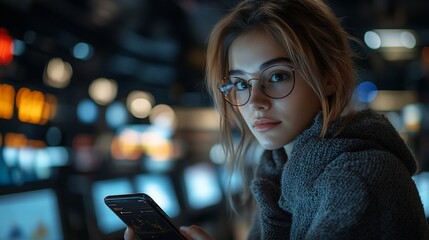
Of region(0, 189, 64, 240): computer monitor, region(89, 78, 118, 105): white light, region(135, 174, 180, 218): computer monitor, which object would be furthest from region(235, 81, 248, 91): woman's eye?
region(89, 78, 118, 105): white light

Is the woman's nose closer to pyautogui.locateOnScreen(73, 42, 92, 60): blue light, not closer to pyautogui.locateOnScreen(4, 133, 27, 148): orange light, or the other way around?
pyautogui.locateOnScreen(4, 133, 27, 148): orange light

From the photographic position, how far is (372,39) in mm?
8484

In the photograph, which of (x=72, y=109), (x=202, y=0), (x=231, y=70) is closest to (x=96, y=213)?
(x=231, y=70)

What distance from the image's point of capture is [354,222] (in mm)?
1100

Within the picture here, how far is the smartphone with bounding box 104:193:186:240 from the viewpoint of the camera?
128cm

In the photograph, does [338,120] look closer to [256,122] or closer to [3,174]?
[256,122]

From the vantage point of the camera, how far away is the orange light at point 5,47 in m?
4.34

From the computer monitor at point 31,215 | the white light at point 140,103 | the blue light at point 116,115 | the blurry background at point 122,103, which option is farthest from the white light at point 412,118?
the computer monitor at point 31,215

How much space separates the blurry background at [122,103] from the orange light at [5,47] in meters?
0.01

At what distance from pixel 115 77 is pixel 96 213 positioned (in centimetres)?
770

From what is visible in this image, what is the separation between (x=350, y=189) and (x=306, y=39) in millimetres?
402

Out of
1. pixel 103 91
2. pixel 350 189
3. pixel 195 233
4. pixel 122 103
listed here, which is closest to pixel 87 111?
pixel 103 91

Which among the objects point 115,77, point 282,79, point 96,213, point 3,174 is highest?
point 115,77

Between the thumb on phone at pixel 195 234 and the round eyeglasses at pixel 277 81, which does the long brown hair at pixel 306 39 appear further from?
the thumb on phone at pixel 195 234
